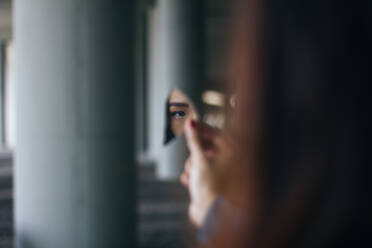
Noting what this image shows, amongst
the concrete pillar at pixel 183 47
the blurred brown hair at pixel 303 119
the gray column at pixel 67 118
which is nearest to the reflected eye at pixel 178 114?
the blurred brown hair at pixel 303 119

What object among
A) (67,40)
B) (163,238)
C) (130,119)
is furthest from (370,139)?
(163,238)

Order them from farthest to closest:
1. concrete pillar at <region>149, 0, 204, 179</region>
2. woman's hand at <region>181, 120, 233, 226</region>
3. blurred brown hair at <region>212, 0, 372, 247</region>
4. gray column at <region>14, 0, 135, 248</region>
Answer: concrete pillar at <region>149, 0, 204, 179</region> → gray column at <region>14, 0, 135, 248</region> → woman's hand at <region>181, 120, 233, 226</region> → blurred brown hair at <region>212, 0, 372, 247</region>

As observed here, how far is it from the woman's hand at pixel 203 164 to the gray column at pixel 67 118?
13.6 feet

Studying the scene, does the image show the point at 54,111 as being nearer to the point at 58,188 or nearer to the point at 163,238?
the point at 58,188

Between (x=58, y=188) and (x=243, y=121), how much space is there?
4.52 m

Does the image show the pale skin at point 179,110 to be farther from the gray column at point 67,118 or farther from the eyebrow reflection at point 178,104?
the gray column at point 67,118

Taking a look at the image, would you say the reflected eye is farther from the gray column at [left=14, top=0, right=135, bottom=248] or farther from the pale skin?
the gray column at [left=14, top=0, right=135, bottom=248]

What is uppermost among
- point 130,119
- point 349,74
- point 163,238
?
point 349,74

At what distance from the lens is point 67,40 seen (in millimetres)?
4934

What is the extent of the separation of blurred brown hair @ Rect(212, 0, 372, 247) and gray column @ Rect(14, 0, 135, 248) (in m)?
4.44

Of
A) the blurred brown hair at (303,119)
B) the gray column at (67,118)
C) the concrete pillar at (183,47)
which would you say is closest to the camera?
the blurred brown hair at (303,119)

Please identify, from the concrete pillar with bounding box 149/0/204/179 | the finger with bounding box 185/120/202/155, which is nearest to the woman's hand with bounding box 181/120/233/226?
the finger with bounding box 185/120/202/155

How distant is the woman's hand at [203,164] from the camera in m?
0.91

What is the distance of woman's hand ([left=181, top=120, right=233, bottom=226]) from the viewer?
35.9 inches
